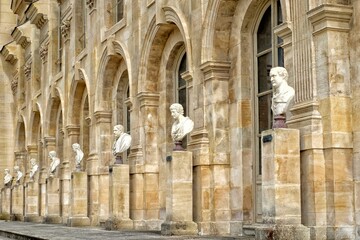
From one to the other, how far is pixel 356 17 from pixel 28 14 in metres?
26.7

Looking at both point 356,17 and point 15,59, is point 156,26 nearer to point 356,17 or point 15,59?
point 356,17

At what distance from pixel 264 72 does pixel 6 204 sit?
1007 inches

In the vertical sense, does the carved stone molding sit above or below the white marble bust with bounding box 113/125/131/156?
above

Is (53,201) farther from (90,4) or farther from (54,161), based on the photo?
(90,4)

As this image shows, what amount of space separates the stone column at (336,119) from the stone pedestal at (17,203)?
84.6ft

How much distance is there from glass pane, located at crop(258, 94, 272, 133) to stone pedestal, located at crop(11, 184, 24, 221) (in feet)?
72.7

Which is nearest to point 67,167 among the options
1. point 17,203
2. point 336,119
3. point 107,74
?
point 107,74

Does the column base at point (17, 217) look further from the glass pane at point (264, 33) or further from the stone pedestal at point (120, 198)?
the glass pane at point (264, 33)

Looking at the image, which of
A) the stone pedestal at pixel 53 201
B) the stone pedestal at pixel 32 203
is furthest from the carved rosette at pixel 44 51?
the stone pedestal at pixel 53 201

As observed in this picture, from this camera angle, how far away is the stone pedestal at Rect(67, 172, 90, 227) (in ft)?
83.5

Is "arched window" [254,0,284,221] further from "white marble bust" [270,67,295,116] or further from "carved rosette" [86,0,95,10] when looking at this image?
"carved rosette" [86,0,95,10]

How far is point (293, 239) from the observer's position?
12.3 meters

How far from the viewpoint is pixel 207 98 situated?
17.0 m

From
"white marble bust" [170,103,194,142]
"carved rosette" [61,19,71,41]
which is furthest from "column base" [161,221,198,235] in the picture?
"carved rosette" [61,19,71,41]
